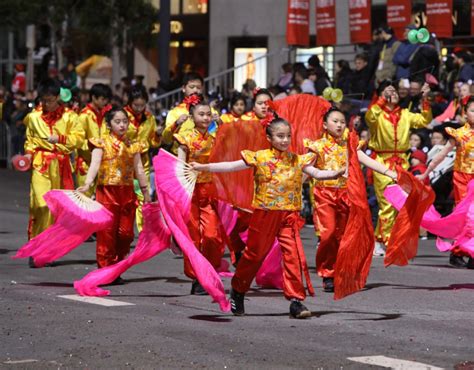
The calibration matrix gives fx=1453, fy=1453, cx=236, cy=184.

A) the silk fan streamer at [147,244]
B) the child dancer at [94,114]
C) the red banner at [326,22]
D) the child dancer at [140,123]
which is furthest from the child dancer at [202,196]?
the red banner at [326,22]

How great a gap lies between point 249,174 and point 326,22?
13.4 metres

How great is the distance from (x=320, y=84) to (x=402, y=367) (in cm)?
1459

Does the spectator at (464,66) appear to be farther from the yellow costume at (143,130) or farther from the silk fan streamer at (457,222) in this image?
the silk fan streamer at (457,222)

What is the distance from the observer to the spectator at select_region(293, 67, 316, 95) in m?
22.2

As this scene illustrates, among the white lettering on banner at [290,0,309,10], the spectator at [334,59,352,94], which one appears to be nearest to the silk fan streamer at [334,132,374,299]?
the spectator at [334,59,352,94]

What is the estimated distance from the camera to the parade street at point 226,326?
28.1ft

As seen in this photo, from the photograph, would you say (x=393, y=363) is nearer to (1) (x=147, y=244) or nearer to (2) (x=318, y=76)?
(1) (x=147, y=244)

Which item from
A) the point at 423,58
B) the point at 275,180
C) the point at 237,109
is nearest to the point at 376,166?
the point at 275,180

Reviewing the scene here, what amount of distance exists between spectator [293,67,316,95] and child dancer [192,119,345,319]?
11442 mm

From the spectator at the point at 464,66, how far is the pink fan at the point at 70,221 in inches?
333

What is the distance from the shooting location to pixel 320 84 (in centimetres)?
2264

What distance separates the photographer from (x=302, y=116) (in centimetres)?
1267

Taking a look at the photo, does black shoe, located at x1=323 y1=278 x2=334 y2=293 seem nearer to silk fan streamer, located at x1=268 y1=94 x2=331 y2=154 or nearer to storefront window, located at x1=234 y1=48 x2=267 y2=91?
silk fan streamer, located at x1=268 y1=94 x2=331 y2=154

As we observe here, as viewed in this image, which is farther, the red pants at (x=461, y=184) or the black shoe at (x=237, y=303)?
the red pants at (x=461, y=184)
